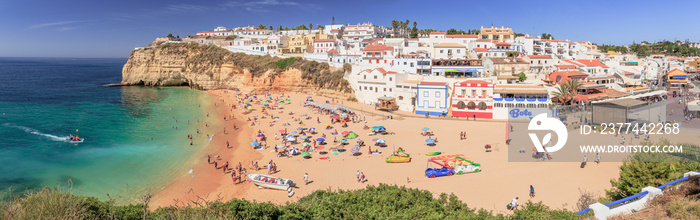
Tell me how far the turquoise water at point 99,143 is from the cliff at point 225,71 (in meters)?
11.7

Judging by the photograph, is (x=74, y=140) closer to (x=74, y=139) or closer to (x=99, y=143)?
(x=74, y=139)

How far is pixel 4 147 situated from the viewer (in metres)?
30.3

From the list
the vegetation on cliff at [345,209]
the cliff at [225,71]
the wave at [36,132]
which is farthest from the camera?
the cliff at [225,71]

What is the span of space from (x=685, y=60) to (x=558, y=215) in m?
109

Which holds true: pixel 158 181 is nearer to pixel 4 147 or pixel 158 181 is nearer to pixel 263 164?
pixel 263 164

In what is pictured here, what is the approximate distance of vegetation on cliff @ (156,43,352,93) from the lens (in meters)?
55.7

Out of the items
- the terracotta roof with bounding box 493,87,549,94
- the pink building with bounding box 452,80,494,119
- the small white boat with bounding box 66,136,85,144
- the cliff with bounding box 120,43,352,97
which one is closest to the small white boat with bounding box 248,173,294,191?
the small white boat with bounding box 66,136,85,144

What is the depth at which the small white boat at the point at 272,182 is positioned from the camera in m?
20.8

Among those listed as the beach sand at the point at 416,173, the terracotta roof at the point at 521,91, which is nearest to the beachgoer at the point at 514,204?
the beach sand at the point at 416,173

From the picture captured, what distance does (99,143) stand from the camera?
32031 millimetres

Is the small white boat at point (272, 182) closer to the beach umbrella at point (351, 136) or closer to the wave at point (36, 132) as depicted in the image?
the beach umbrella at point (351, 136)

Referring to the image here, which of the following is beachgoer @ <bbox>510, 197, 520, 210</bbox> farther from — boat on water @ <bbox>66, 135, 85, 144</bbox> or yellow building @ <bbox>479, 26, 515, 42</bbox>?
yellow building @ <bbox>479, 26, 515, 42</bbox>

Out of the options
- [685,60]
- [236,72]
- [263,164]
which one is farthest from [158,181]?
[685,60]

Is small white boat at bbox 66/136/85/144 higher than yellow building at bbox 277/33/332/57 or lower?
lower
